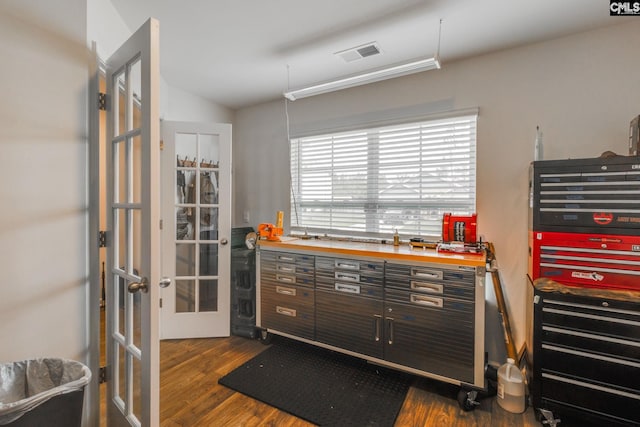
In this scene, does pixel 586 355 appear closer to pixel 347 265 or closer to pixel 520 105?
pixel 347 265

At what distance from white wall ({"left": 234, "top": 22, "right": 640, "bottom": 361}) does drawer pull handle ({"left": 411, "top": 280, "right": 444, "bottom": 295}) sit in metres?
0.75

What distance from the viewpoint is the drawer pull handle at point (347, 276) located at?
2.39m

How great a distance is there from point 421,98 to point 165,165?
8.30ft

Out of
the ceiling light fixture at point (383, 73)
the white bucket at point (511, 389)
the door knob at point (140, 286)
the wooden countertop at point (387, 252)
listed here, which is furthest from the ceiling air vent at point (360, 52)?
the white bucket at point (511, 389)

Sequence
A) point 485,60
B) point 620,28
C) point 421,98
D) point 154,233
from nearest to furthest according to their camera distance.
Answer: point 154,233 → point 620,28 → point 485,60 → point 421,98

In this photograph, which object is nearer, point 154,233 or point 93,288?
point 154,233

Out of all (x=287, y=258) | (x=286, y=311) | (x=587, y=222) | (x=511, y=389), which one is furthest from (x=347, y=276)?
(x=587, y=222)

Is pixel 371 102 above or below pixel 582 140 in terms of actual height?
above

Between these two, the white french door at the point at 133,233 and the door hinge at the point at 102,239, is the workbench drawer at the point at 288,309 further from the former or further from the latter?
the door hinge at the point at 102,239

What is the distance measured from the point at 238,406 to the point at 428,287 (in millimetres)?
1535

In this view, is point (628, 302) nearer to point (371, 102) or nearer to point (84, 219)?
point (371, 102)

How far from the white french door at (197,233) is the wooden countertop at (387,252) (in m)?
0.58

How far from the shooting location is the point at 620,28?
2.03 m

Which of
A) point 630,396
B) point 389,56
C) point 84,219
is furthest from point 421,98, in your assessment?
point 84,219
